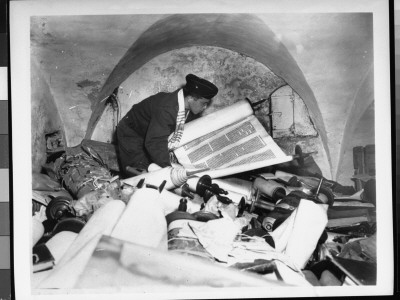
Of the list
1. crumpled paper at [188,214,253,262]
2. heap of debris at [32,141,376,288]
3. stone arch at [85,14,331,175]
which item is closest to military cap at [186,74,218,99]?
stone arch at [85,14,331,175]

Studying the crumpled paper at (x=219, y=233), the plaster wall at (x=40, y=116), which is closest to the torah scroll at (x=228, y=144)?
the crumpled paper at (x=219, y=233)

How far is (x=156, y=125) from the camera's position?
6.15 feet

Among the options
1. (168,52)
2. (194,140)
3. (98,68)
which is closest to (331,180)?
(194,140)

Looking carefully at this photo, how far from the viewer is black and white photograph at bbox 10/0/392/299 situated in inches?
71.6

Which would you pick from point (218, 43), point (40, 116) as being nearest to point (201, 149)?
point (218, 43)

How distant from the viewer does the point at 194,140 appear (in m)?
1.89

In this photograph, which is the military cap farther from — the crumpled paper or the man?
the crumpled paper

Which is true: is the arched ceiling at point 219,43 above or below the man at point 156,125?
above

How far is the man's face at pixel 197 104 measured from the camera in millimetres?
1879

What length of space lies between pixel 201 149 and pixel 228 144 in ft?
0.29

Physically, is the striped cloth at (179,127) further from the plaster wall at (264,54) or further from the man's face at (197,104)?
the plaster wall at (264,54)

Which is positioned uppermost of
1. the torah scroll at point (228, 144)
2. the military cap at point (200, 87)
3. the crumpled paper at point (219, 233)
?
the military cap at point (200, 87)

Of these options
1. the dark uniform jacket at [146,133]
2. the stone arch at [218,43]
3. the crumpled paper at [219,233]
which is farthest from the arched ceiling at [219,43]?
the crumpled paper at [219,233]

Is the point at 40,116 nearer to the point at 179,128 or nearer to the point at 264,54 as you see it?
the point at 179,128
